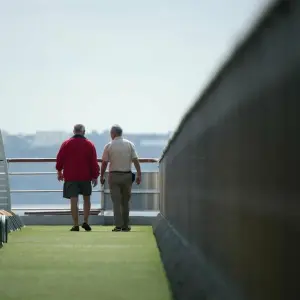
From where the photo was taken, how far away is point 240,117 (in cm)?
286

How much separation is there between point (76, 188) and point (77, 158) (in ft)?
1.89

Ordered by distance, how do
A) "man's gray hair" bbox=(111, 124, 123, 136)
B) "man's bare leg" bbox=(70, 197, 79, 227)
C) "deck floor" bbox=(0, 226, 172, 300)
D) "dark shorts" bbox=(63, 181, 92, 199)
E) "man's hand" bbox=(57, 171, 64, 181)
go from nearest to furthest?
1. "deck floor" bbox=(0, 226, 172, 300)
2. "man's gray hair" bbox=(111, 124, 123, 136)
3. "man's bare leg" bbox=(70, 197, 79, 227)
4. "dark shorts" bbox=(63, 181, 92, 199)
5. "man's hand" bbox=(57, 171, 64, 181)

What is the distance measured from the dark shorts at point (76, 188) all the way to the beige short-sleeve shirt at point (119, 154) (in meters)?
0.58

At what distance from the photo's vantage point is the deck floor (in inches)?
204

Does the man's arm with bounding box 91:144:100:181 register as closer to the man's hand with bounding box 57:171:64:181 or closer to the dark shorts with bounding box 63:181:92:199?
the dark shorts with bounding box 63:181:92:199

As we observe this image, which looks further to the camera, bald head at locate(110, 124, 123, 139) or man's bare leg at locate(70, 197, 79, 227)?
man's bare leg at locate(70, 197, 79, 227)

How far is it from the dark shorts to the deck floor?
388cm

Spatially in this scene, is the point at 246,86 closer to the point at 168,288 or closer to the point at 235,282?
the point at 235,282

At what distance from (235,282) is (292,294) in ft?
3.33

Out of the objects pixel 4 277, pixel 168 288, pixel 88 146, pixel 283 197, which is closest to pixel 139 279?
pixel 168 288

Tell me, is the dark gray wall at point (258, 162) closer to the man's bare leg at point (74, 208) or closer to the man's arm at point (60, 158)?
the man's bare leg at point (74, 208)

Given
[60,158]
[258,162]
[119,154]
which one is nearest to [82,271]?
[258,162]

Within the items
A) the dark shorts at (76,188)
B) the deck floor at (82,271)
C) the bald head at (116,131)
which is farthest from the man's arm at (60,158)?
the deck floor at (82,271)

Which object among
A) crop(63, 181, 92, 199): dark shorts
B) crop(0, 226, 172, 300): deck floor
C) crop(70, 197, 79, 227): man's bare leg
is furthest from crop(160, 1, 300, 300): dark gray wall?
crop(63, 181, 92, 199): dark shorts
